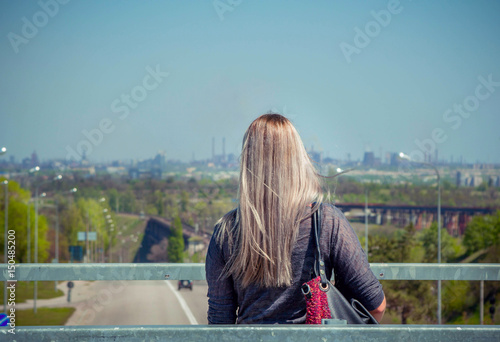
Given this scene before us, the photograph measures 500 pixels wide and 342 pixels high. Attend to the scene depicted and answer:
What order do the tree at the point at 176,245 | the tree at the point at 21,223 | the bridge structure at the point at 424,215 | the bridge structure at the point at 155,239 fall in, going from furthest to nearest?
the bridge structure at the point at 424,215 < the bridge structure at the point at 155,239 < the tree at the point at 176,245 < the tree at the point at 21,223

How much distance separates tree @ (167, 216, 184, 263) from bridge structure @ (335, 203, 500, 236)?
24.5 metres

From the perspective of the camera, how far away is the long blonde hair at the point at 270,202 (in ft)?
6.66

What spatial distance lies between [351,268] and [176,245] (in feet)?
217

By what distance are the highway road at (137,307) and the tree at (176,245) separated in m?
4.25

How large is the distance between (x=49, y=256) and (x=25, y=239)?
21.3 ft

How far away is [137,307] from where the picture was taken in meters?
57.8

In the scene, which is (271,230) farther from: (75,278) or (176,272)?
(75,278)

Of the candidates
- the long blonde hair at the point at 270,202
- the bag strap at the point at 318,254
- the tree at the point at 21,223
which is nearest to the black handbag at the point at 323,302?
the bag strap at the point at 318,254

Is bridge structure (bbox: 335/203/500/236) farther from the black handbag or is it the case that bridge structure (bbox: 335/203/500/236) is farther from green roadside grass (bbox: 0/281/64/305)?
the black handbag

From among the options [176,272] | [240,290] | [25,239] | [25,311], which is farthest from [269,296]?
[25,239]

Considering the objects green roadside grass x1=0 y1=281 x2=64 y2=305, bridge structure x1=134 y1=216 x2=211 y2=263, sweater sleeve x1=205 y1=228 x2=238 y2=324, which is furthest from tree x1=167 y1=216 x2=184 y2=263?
sweater sleeve x1=205 y1=228 x2=238 y2=324

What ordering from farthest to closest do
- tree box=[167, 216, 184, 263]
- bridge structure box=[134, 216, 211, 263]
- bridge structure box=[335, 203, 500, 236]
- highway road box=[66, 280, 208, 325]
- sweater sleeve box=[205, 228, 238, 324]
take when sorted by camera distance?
bridge structure box=[335, 203, 500, 236], bridge structure box=[134, 216, 211, 263], tree box=[167, 216, 184, 263], highway road box=[66, 280, 208, 325], sweater sleeve box=[205, 228, 238, 324]

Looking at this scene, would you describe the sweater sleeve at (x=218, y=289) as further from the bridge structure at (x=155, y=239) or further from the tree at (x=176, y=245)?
the tree at (x=176, y=245)

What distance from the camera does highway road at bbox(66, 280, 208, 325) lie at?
4641 cm
